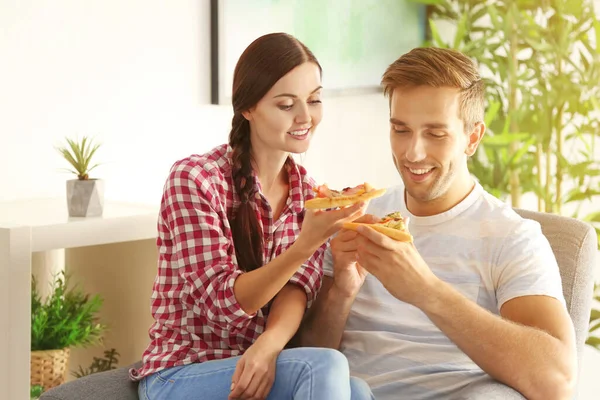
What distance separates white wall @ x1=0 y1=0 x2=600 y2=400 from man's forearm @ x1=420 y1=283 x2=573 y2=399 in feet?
4.72

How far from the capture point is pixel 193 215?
1.88m

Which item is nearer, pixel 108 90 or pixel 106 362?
pixel 106 362

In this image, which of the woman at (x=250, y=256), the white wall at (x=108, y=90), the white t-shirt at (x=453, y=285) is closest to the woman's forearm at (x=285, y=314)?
the woman at (x=250, y=256)

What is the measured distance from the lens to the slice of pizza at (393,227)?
181 centimetres

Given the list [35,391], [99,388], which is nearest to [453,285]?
[99,388]

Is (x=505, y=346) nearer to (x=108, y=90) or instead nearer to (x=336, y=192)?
(x=336, y=192)

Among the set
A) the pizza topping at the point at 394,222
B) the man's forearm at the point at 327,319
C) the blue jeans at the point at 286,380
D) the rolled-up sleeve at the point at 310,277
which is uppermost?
the pizza topping at the point at 394,222

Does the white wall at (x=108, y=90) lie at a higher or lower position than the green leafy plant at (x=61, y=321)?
higher

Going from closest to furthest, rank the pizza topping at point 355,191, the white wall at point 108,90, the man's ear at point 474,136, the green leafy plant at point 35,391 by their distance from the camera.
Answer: the pizza topping at point 355,191, the man's ear at point 474,136, the green leafy plant at point 35,391, the white wall at point 108,90

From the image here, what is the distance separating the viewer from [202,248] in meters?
1.87

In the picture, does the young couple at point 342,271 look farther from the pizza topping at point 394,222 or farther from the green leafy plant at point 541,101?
the green leafy plant at point 541,101

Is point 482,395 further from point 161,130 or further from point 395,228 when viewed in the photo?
point 161,130

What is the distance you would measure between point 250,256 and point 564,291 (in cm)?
69

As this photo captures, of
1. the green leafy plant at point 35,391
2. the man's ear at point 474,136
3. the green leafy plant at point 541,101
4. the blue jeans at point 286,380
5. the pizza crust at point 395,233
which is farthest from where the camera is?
the green leafy plant at point 541,101
